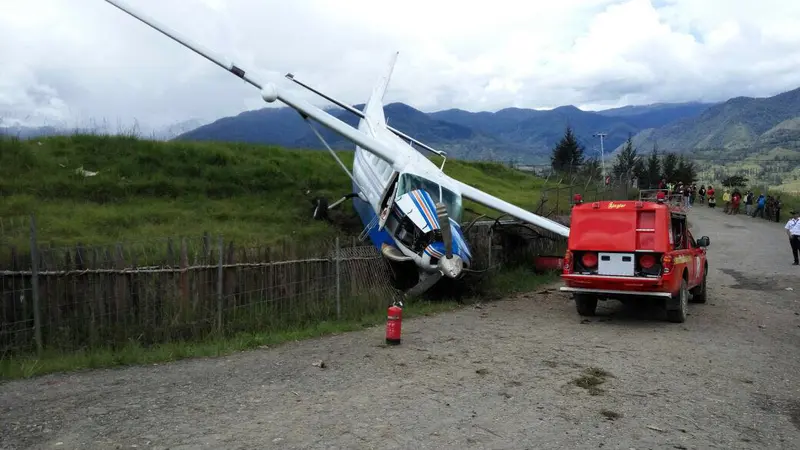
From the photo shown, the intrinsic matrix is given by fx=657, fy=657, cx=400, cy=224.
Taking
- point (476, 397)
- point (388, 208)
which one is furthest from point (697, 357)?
point (388, 208)

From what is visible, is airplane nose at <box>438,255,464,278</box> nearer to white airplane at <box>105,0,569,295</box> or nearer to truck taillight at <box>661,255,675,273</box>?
white airplane at <box>105,0,569,295</box>

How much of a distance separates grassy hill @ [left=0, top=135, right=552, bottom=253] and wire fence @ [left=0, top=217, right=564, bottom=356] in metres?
5.05

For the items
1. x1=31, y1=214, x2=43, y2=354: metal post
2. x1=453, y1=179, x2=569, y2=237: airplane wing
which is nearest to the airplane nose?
x1=453, y1=179, x2=569, y2=237: airplane wing

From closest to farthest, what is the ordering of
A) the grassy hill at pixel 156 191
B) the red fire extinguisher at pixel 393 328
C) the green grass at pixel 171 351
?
the green grass at pixel 171 351 < the red fire extinguisher at pixel 393 328 < the grassy hill at pixel 156 191

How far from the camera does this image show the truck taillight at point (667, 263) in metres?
11.4

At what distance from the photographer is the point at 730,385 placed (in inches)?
314

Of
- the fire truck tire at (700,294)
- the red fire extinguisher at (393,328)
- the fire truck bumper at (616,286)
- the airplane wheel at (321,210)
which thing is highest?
the airplane wheel at (321,210)

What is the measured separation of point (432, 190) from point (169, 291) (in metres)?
7.09

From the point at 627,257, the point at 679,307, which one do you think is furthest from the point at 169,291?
the point at 679,307

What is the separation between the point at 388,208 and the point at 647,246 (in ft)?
18.8

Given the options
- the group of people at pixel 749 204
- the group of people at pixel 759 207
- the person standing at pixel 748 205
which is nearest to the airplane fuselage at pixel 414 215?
the group of people at pixel 749 204

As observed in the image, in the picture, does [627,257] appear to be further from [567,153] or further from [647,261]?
[567,153]

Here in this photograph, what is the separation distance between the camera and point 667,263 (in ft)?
37.3

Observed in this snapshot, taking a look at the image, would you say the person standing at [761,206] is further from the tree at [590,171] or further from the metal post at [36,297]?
the metal post at [36,297]
